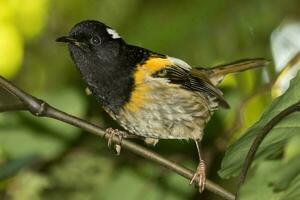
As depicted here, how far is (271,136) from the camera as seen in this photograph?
7.82 feet

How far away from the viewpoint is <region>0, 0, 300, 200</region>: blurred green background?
14.1ft

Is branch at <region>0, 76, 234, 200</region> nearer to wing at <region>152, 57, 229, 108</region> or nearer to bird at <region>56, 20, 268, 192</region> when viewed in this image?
bird at <region>56, 20, 268, 192</region>

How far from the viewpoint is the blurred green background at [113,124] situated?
4297mm

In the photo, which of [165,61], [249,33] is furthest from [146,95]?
[249,33]

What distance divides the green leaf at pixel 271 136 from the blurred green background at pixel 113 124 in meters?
1.75

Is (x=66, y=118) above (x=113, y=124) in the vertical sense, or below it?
above

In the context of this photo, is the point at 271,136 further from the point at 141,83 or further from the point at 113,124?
the point at 113,124

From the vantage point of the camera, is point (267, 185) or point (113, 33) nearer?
point (267, 185)

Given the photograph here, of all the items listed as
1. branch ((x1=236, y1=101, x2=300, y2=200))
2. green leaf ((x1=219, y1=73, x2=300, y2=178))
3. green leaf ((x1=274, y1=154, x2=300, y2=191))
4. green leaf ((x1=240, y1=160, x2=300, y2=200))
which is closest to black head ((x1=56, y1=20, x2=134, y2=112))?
green leaf ((x1=219, y1=73, x2=300, y2=178))

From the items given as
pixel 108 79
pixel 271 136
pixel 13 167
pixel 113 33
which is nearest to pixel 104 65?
pixel 108 79

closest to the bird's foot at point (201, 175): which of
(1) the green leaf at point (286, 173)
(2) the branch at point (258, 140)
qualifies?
(2) the branch at point (258, 140)

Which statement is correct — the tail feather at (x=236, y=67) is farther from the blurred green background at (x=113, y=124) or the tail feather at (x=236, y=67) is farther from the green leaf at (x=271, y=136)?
the green leaf at (x=271, y=136)

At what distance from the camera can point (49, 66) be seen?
4.60 m

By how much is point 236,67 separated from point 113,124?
44.3 inches
